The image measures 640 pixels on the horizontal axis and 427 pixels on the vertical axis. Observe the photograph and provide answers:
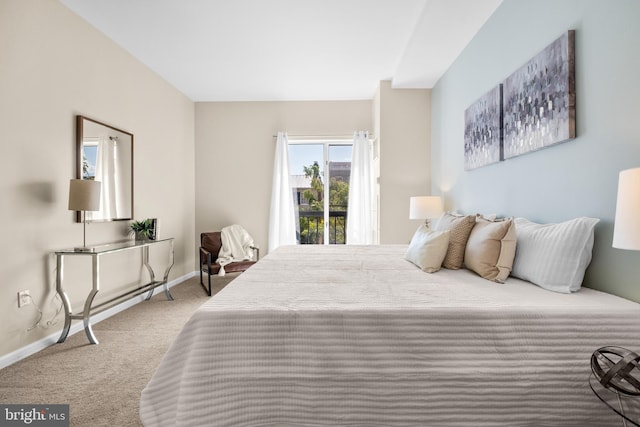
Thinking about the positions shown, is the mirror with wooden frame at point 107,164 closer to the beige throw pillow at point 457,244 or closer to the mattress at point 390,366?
the mattress at point 390,366

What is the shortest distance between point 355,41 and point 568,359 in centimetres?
316

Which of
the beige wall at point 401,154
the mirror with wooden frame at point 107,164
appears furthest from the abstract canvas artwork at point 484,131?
the mirror with wooden frame at point 107,164

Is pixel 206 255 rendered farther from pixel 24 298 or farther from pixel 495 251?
pixel 495 251

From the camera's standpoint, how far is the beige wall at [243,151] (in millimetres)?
5121

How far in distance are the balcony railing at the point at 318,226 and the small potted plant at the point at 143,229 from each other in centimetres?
226

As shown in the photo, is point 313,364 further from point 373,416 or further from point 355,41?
point 355,41

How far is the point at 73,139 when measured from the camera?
9.35ft

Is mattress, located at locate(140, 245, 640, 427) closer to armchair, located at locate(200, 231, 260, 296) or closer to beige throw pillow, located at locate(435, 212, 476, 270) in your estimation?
beige throw pillow, located at locate(435, 212, 476, 270)

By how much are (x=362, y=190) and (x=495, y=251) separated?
311 centimetres

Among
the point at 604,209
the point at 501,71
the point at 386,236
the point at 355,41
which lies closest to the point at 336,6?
the point at 355,41

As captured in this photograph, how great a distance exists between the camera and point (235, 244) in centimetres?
472

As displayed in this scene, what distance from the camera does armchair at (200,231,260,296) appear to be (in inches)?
163

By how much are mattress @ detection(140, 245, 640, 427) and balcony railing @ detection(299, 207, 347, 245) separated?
153 inches

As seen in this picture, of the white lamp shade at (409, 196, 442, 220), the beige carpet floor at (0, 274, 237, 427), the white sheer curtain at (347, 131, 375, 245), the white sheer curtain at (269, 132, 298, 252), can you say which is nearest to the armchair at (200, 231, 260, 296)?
the white sheer curtain at (269, 132, 298, 252)
